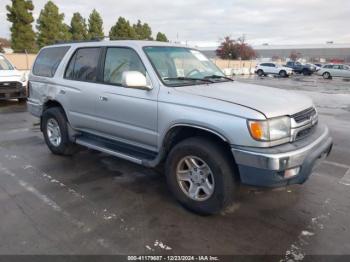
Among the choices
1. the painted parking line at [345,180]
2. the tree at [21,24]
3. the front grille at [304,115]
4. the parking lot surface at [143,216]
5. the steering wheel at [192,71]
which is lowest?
the parking lot surface at [143,216]

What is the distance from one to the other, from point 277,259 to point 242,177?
805 millimetres

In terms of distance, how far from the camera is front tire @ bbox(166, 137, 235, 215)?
3314mm

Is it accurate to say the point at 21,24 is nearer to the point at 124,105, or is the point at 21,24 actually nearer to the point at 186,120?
the point at 124,105

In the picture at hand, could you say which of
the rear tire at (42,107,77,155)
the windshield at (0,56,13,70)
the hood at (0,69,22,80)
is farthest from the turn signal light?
the windshield at (0,56,13,70)

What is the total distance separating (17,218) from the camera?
350 cm

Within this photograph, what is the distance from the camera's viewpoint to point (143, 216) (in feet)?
11.7

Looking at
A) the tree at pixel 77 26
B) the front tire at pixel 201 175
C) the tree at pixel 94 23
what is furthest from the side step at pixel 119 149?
the tree at pixel 94 23

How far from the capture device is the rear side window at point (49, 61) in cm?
543

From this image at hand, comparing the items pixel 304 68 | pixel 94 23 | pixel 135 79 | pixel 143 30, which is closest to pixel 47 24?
pixel 94 23

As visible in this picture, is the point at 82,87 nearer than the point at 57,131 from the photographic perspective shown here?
Yes

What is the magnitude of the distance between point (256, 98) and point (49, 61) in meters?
3.90

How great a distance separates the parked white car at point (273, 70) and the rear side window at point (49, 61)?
3455cm

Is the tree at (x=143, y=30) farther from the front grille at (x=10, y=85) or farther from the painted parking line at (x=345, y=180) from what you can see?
the painted parking line at (x=345, y=180)

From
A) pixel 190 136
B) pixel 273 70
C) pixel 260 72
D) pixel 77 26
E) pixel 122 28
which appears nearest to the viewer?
pixel 190 136
